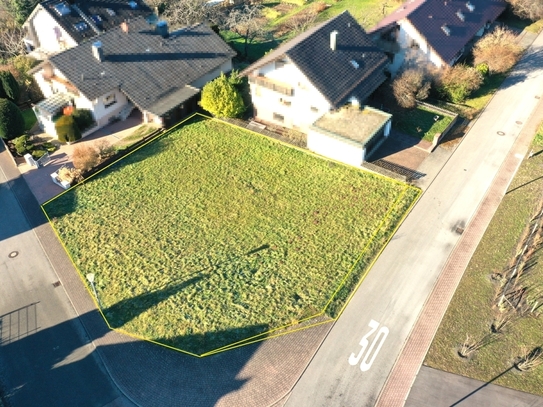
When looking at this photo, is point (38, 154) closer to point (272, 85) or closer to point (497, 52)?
point (272, 85)

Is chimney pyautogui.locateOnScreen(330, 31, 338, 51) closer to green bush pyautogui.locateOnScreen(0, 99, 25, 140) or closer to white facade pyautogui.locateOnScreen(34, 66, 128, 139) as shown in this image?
white facade pyautogui.locateOnScreen(34, 66, 128, 139)

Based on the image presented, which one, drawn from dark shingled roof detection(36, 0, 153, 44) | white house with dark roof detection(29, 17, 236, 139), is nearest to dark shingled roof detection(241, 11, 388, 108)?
white house with dark roof detection(29, 17, 236, 139)

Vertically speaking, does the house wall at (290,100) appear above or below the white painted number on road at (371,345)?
above

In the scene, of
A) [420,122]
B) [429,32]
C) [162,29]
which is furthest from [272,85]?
[429,32]

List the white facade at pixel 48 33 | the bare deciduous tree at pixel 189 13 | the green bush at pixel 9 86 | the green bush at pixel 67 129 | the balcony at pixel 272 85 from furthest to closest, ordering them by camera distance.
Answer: the bare deciduous tree at pixel 189 13 < the white facade at pixel 48 33 < the green bush at pixel 9 86 < the green bush at pixel 67 129 < the balcony at pixel 272 85

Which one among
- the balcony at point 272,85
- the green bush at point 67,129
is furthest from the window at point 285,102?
the green bush at point 67,129

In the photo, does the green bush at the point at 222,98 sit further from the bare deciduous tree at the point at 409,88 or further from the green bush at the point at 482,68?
the green bush at the point at 482,68
